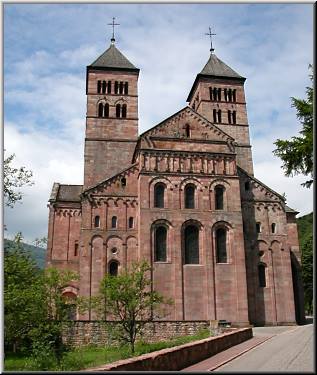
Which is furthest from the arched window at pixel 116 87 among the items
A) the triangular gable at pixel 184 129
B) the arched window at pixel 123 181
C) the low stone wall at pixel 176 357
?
the low stone wall at pixel 176 357

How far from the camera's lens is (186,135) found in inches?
1647

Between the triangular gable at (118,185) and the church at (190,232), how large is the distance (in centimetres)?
9

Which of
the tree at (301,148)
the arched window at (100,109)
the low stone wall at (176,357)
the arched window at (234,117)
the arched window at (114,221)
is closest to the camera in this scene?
the low stone wall at (176,357)

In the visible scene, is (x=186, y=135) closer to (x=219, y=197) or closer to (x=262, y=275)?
(x=219, y=197)

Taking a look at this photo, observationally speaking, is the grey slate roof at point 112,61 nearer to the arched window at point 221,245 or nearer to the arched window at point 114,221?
the arched window at point 114,221

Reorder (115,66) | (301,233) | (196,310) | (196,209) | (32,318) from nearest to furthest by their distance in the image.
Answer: (32,318) < (196,310) < (196,209) < (115,66) < (301,233)

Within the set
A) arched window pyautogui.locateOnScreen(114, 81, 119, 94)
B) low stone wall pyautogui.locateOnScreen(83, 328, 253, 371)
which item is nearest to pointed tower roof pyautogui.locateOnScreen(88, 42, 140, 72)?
arched window pyautogui.locateOnScreen(114, 81, 119, 94)

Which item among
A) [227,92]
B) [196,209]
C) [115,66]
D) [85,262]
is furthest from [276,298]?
[115,66]

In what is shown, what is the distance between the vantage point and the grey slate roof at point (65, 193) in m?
46.8

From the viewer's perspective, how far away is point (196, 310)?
36.2m

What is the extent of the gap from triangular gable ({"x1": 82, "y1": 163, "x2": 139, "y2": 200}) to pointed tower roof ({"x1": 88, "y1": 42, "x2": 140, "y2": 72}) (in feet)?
59.4

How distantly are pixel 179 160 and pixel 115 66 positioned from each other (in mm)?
19975

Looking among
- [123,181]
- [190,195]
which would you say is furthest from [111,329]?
[123,181]

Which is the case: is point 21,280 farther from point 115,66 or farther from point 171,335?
point 115,66
